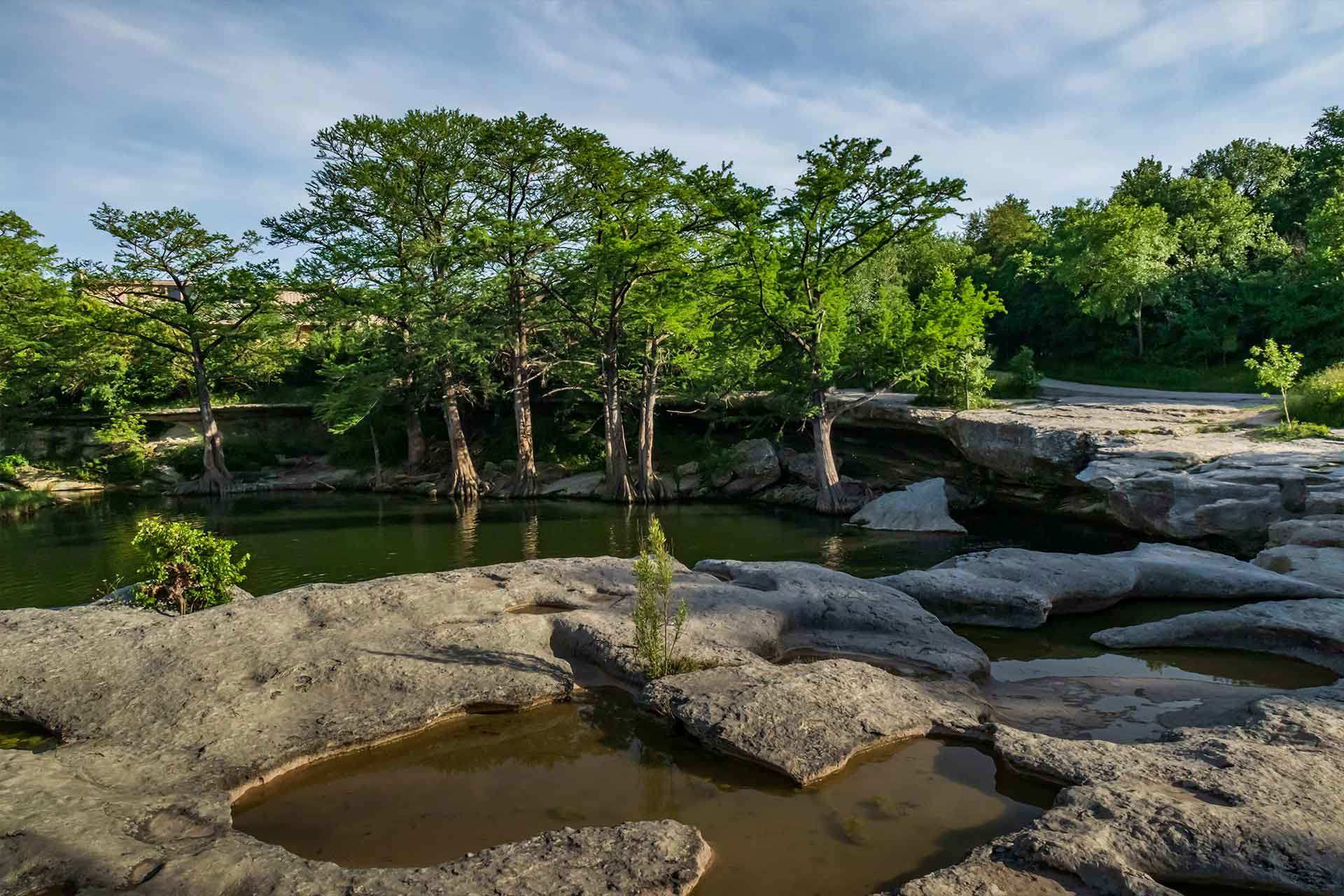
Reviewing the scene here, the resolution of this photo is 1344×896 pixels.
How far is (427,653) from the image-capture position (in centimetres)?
697

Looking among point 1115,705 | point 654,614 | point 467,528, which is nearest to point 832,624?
point 654,614

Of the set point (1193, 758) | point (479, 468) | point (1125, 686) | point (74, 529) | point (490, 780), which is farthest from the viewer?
point (479, 468)

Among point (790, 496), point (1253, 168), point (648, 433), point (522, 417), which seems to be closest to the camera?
point (790, 496)

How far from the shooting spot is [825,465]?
21781 mm

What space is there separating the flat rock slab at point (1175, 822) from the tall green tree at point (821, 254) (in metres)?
16.2

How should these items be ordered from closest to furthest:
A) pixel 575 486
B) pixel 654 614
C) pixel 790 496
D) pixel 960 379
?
1. pixel 654 614
2. pixel 960 379
3. pixel 790 496
4. pixel 575 486

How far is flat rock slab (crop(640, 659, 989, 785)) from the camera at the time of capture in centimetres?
528

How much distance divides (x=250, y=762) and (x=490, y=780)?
162 cm

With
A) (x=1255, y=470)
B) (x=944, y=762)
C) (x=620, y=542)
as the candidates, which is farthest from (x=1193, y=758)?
(x=620, y=542)

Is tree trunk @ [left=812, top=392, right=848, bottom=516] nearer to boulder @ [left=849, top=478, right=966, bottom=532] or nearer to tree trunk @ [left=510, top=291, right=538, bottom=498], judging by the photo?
boulder @ [left=849, top=478, right=966, bottom=532]

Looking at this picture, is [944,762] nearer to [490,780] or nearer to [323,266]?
[490,780]

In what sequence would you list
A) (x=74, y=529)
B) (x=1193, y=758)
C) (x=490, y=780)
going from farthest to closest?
(x=74, y=529), (x=490, y=780), (x=1193, y=758)

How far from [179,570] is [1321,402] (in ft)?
71.4

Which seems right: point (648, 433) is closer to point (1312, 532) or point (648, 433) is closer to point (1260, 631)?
point (1312, 532)
